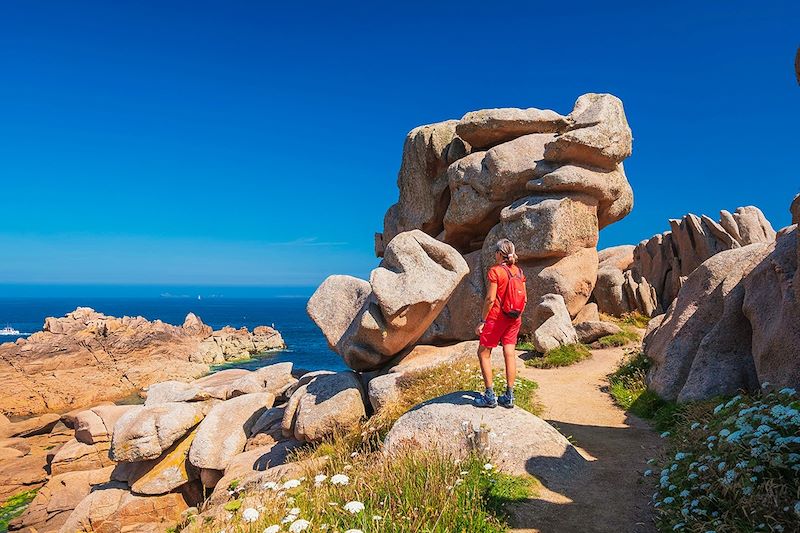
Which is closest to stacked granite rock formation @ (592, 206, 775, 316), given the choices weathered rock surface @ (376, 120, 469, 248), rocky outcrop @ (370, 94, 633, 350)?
rocky outcrop @ (370, 94, 633, 350)

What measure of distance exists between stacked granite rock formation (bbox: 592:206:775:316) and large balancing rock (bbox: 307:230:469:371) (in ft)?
48.2

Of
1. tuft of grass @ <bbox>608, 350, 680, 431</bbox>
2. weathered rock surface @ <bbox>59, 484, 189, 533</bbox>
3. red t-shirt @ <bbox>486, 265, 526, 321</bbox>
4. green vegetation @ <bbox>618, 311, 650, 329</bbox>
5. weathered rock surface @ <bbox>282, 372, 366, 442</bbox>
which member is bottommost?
weathered rock surface @ <bbox>59, 484, 189, 533</bbox>

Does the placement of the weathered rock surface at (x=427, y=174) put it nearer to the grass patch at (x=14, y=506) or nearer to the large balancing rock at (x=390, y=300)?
the large balancing rock at (x=390, y=300)

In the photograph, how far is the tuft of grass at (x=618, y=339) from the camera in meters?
19.5

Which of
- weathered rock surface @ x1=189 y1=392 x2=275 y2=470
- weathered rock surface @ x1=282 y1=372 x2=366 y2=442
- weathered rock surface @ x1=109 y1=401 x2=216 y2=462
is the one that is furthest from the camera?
weathered rock surface @ x1=109 y1=401 x2=216 y2=462

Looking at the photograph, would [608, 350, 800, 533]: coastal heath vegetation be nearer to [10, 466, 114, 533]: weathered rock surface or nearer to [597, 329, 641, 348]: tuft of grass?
[597, 329, 641, 348]: tuft of grass

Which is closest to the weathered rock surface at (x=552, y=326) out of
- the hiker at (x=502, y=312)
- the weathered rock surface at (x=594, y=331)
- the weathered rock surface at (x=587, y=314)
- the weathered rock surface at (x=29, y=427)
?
the weathered rock surface at (x=594, y=331)

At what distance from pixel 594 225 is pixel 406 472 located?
2012cm

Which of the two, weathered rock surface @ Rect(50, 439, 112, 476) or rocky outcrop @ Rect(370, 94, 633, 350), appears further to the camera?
rocky outcrop @ Rect(370, 94, 633, 350)

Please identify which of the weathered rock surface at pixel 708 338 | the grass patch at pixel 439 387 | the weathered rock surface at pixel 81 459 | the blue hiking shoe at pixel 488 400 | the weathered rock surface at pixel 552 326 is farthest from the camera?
the weathered rock surface at pixel 81 459

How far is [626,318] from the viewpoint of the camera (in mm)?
24078

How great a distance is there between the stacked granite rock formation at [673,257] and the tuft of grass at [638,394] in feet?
29.0

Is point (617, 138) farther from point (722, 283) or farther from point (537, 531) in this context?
point (537, 531)

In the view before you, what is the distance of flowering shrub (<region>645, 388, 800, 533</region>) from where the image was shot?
5.00 m
